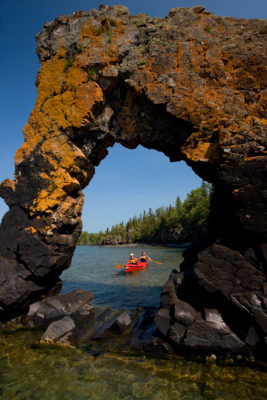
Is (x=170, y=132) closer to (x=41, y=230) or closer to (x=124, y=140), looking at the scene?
(x=124, y=140)

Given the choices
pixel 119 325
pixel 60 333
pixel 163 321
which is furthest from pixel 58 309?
pixel 163 321

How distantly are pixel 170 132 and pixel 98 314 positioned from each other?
31.5ft

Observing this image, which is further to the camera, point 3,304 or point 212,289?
point 3,304

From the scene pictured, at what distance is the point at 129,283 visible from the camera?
17125 millimetres

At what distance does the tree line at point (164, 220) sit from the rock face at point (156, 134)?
4751 centimetres

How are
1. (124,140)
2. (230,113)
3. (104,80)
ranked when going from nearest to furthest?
(230,113) → (104,80) → (124,140)

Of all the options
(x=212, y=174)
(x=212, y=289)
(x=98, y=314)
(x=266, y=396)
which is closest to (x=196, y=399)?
(x=266, y=396)

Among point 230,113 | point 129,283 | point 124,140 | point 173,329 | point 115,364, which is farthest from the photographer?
point 129,283

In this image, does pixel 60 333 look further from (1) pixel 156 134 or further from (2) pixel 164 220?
(2) pixel 164 220

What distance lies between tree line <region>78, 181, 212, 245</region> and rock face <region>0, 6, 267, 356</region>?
1870 inches

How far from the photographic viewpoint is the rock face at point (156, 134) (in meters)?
7.26

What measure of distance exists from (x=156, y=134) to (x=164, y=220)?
305 feet

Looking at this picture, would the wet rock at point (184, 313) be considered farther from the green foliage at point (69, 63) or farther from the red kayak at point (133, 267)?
the red kayak at point (133, 267)

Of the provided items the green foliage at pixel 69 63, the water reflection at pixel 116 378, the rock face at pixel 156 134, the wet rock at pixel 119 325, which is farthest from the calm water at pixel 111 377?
the green foliage at pixel 69 63
